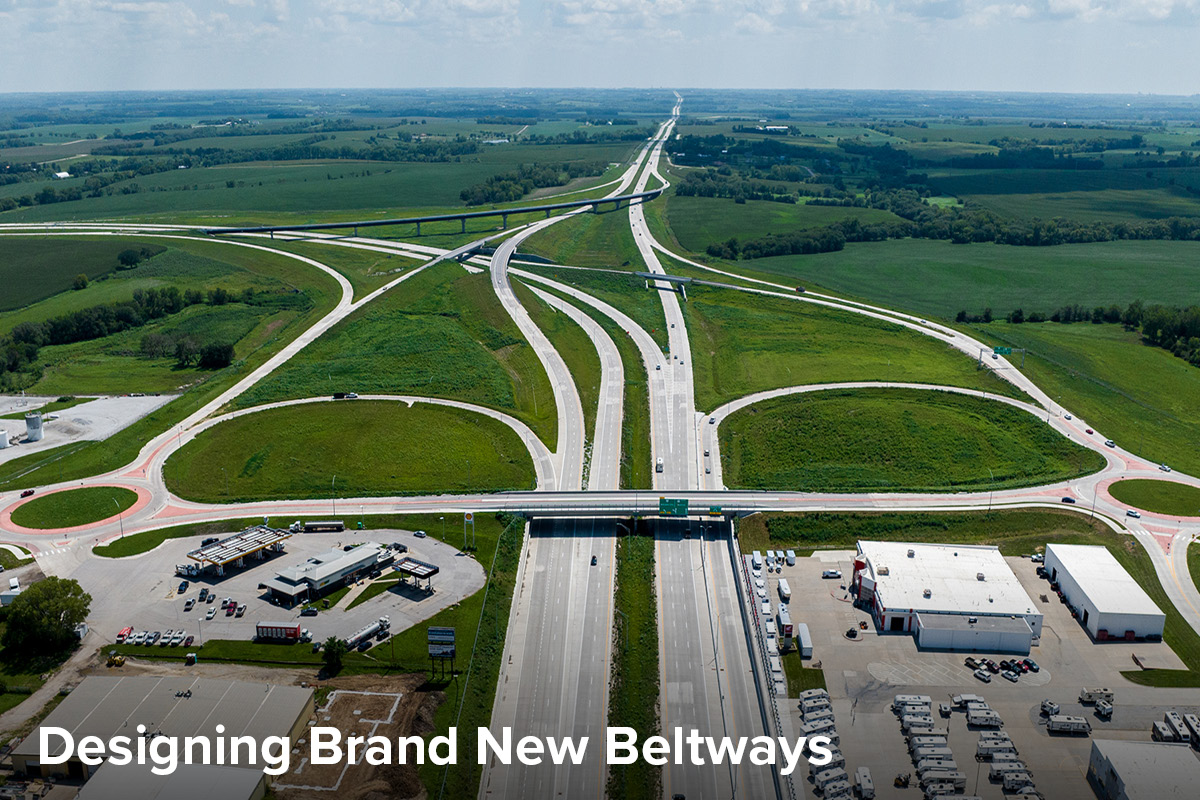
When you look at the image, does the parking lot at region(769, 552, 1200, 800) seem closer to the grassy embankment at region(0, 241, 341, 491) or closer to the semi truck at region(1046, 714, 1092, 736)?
the semi truck at region(1046, 714, 1092, 736)

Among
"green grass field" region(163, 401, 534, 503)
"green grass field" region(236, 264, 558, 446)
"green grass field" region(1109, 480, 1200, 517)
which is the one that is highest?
"green grass field" region(236, 264, 558, 446)

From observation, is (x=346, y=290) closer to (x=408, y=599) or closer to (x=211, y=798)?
(x=408, y=599)

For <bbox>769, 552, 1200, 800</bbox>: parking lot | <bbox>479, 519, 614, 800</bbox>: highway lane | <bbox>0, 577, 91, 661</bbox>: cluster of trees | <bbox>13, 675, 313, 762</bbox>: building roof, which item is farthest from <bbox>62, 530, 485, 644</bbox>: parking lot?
<bbox>769, 552, 1200, 800</bbox>: parking lot

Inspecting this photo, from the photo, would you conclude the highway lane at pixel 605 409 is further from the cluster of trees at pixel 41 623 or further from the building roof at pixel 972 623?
the cluster of trees at pixel 41 623

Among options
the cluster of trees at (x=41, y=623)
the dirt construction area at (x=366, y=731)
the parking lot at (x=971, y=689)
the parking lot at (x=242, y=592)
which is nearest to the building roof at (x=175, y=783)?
the dirt construction area at (x=366, y=731)

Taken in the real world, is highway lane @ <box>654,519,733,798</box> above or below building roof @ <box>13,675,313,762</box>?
below

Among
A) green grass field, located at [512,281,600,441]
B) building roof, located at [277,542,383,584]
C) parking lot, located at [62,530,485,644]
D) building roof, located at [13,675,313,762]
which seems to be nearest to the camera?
building roof, located at [13,675,313,762]

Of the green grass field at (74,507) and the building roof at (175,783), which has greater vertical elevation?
the green grass field at (74,507)
